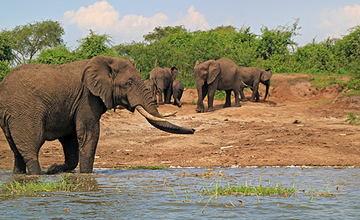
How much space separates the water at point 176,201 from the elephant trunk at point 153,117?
31.5 inches

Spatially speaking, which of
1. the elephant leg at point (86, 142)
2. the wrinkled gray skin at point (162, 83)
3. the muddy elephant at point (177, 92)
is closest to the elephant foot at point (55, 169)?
the elephant leg at point (86, 142)

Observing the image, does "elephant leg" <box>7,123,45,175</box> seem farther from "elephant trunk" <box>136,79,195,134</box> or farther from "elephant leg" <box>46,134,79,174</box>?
"elephant trunk" <box>136,79,195,134</box>

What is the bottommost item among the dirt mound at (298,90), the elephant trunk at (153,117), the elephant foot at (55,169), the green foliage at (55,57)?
the elephant foot at (55,169)

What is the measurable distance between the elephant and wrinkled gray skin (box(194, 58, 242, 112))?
11.6 meters

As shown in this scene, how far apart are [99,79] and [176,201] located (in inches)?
128

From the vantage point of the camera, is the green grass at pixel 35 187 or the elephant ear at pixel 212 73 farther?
the elephant ear at pixel 212 73

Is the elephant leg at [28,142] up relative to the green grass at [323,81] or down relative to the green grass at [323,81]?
down

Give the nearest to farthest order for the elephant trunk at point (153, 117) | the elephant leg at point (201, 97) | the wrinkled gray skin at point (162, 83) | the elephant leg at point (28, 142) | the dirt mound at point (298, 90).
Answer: the elephant leg at point (28, 142), the elephant trunk at point (153, 117), the elephant leg at point (201, 97), the wrinkled gray skin at point (162, 83), the dirt mound at point (298, 90)

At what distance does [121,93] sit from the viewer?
9.34 metres

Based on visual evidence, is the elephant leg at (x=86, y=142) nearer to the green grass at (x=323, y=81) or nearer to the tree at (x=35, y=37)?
the green grass at (x=323, y=81)

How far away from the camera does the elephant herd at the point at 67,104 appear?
8.63m

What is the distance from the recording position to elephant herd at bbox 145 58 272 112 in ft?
70.4

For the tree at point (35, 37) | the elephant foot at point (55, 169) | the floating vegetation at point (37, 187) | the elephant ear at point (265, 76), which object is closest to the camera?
the floating vegetation at point (37, 187)

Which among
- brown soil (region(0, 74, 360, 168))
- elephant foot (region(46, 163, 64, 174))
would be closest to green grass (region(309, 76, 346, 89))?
brown soil (region(0, 74, 360, 168))
